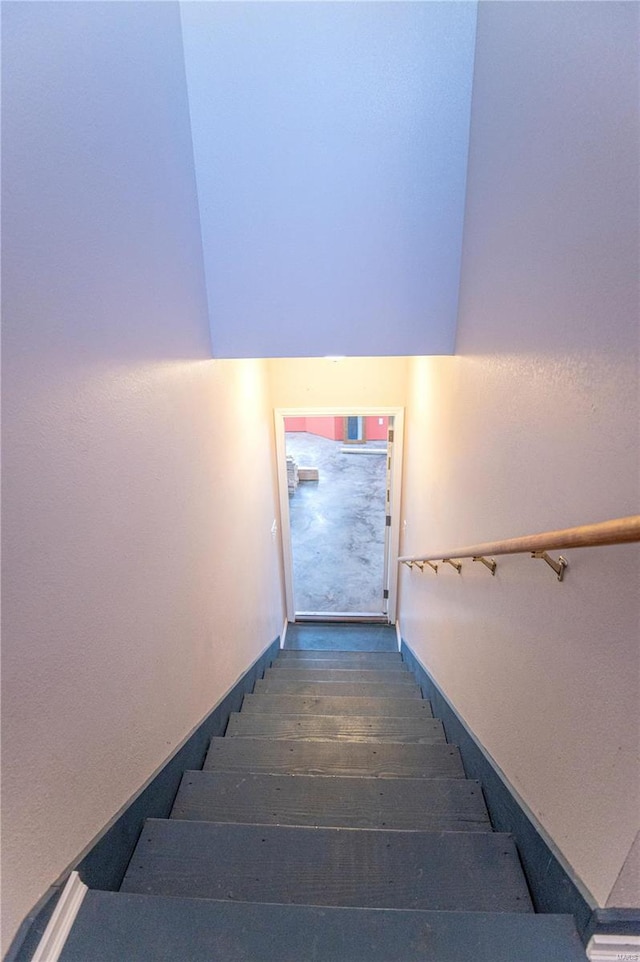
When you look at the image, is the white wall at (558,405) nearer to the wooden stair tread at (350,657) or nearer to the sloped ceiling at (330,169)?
the sloped ceiling at (330,169)

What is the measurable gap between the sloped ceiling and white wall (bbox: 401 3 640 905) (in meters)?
0.21

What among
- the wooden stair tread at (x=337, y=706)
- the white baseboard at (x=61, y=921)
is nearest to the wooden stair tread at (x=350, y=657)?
the wooden stair tread at (x=337, y=706)

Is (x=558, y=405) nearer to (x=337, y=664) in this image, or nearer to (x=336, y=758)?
(x=336, y=758)

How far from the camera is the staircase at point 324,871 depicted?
88 cm

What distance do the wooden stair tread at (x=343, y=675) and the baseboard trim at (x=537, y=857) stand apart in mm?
1310

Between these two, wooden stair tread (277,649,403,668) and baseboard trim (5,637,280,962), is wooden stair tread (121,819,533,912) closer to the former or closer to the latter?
baseboard trim (5,637,280,962)

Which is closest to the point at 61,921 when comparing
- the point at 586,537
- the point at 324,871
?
the point at 324,871

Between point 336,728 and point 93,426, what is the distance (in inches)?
Answer: 71.1

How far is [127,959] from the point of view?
2.83ft

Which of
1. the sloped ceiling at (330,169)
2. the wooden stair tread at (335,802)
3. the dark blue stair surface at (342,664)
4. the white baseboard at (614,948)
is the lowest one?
the dark blue stair surface at (342,664)

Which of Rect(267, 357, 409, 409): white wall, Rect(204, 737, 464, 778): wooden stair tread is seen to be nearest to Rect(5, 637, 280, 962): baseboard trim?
Rect(204, 737, 464, 778): wooden stair tread

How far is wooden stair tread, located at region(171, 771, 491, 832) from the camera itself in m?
1.40

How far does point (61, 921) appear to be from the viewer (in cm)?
87

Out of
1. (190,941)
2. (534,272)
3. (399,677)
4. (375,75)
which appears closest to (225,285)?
(375,75)
